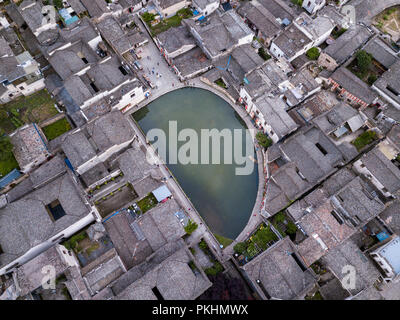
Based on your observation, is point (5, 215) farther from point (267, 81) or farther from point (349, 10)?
point (349, 10)

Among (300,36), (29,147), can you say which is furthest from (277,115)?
(29,147)

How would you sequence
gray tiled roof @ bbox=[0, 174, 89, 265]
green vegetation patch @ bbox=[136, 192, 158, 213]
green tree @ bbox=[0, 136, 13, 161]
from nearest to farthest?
1. gray tiled roof @ bbox=[0, 174, 89, 265]
2. green tree @ bbox=[0, 136, 13, 161]
3. green vegetation patch @ bbox=[136, 192, 158, 213]

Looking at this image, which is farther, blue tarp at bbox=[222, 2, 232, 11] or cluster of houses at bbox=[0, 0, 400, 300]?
blue tarp at bbox=[222, 2, 232, 11]

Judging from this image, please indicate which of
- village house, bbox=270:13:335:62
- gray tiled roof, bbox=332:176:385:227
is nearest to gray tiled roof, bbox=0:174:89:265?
gray tiled roof, bbox=332:176:385:227

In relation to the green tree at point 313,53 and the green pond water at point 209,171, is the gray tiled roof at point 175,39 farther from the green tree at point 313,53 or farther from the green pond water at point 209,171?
the green tree at point 313,53

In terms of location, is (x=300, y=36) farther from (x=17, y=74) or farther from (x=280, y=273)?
(x=17, y=74)

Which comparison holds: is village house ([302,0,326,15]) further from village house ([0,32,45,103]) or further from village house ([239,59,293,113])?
village house ([0,32,45,103])

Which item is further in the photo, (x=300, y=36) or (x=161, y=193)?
(x=300, y=36)

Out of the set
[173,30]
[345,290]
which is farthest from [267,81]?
[345,290]
